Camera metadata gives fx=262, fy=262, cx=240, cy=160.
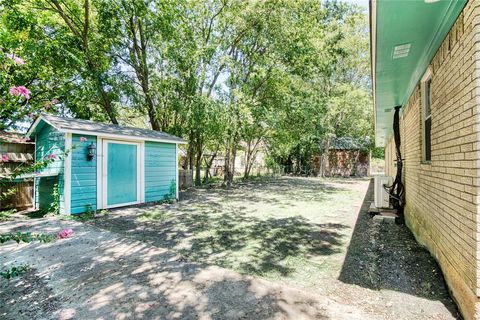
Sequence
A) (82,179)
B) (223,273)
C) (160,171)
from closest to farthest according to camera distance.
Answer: (223,273), (82,179), (160,171)

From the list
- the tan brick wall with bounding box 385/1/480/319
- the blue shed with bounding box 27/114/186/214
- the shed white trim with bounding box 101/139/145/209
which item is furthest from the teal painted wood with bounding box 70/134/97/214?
the tan brick wall with bounding box 385/1/480/319

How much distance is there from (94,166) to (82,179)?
1.54ft

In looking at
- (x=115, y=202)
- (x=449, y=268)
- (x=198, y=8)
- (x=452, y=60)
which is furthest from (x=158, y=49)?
(x=449, y=268)

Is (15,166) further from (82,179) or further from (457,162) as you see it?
(457,162)

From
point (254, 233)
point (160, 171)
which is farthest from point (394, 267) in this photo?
point (160, 171)

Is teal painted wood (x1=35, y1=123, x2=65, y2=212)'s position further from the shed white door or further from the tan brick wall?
the tan brick wall

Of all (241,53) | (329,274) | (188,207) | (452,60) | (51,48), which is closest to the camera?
(452,60)

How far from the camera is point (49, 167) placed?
7.16 metres

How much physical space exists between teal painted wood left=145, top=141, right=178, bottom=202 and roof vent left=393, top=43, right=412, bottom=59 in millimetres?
7335

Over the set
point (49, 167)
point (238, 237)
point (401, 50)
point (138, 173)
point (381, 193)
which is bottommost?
point (238, 237)

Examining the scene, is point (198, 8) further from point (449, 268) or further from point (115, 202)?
point (449, 268)

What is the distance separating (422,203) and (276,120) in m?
9.53

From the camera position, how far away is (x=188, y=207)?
852cm

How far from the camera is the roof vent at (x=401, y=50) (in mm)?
3630
